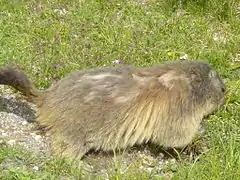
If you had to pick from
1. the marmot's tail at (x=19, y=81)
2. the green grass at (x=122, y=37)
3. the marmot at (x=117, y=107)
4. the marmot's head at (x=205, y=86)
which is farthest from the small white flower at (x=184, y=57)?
the marmot's tail at (x=19, y=81)

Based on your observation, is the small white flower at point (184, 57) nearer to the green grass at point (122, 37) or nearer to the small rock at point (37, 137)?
the green grass at point (122, 37)

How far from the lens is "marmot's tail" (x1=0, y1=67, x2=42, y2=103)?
5.23m

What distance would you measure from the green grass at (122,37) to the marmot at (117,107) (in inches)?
18.2

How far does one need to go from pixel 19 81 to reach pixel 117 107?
0.96 meters

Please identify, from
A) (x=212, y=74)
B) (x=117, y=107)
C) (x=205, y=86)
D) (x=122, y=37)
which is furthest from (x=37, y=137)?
(x=122, y=37)

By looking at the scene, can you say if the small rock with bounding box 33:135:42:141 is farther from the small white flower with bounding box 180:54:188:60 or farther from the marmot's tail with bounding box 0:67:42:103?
the small white flower with bounding box 180:54:188:60

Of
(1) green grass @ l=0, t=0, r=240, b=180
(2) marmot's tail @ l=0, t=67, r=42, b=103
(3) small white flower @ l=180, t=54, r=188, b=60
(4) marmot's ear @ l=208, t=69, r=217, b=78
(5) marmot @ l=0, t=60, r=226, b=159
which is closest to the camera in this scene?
(5) marmot @ l=0, t=60, r=226, b=159

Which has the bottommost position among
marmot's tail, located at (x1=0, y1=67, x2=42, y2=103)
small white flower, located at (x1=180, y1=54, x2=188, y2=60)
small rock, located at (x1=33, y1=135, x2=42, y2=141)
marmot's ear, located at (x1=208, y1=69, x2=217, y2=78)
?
small rock, located at (x1=33, y1=135, x2=42, y2=141)

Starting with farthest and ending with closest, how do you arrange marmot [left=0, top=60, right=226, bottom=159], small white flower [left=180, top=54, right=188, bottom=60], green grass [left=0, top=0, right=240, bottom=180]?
small white flower [left=180, top=54, right=188, bottom=60] → green grass [left=0, top=0, right=240, bottom=180] → marmot [left=0, top=60, right=226, bottom=159]

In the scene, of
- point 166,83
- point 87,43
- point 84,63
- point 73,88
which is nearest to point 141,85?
point 166,83

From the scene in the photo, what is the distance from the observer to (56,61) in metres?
6.66

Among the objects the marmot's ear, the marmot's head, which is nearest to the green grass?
the marmot's head

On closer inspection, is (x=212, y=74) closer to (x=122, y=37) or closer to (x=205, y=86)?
(x=205, y=86)

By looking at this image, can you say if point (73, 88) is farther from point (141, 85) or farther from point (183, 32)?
point (183, 32)
